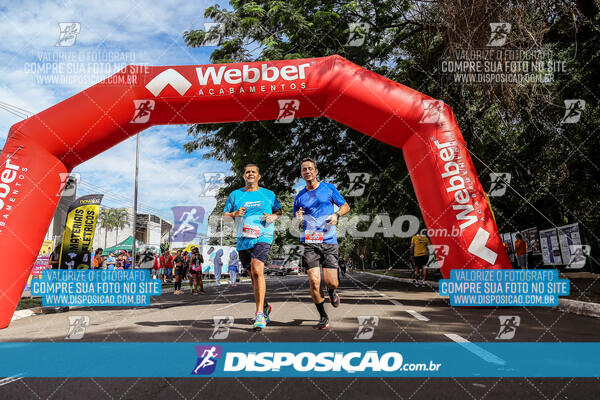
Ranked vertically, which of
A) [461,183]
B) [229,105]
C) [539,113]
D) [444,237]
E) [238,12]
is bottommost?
[444,237]

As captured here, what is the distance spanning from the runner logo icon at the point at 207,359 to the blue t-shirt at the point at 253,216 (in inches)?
70.7

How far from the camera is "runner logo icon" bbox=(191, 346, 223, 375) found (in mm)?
3323

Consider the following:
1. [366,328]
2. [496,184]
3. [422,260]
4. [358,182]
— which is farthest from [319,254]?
[496,184]

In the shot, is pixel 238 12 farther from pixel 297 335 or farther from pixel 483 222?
pixel 297 335

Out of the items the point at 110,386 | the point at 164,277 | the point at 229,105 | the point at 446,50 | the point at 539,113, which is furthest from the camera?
the point at 164,277

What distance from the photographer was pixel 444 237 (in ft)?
26.1

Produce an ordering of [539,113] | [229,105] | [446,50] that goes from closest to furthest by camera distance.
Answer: [229,105]
[446,50]
[539,113]

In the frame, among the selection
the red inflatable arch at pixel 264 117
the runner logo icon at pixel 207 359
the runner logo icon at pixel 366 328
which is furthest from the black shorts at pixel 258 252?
the red inflatable arch at pixel 264 117

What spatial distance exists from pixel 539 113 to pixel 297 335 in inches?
381

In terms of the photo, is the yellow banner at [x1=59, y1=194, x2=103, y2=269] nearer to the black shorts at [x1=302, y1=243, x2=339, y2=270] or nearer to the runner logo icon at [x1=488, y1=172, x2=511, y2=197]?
the black shorts at [x1=302, y1=243, x2=339, y2=270]

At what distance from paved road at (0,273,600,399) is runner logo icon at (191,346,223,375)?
0.65 feet

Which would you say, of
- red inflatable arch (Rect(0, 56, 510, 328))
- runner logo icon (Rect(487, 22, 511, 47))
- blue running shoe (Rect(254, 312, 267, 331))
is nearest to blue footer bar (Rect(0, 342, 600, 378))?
blue running shoe (Rect(254, 312, 267, 331))

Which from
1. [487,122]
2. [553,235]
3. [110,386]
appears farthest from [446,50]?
[553,235]

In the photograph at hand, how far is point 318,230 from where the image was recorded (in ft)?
18.7
